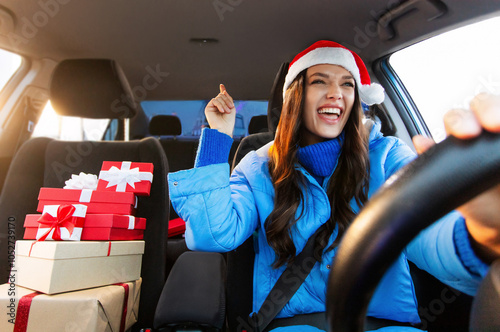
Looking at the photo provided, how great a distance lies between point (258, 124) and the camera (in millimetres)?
2301

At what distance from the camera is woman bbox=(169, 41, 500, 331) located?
3.21ft

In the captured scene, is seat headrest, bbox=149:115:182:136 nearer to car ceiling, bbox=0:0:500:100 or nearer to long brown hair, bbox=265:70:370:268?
car ceiling, bbox=0:0:500:100

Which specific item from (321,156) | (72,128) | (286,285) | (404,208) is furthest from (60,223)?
(72,128)

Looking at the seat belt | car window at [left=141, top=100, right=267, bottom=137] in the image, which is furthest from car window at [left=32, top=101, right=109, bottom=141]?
the seat belt

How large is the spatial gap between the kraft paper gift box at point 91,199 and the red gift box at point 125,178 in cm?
5

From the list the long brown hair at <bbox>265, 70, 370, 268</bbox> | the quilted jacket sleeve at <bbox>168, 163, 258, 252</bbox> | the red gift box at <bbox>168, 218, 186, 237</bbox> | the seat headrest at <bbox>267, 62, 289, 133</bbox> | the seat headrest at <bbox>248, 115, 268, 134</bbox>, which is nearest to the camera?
the quilted jacket sleeve at <bbox>168, 163, 258, 252</bbox>

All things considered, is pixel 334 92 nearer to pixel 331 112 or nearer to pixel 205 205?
pixel 331 112

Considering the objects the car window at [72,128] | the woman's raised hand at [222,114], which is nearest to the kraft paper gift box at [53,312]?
the woman's raised hand at [222,114]

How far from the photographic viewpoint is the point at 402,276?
3.32 feet

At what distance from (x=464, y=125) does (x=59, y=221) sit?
1.20 meters

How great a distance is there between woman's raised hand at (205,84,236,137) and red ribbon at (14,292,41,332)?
2.34 ft

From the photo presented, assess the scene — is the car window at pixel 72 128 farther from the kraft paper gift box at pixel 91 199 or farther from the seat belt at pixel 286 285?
the seat belt at pixel 286 285

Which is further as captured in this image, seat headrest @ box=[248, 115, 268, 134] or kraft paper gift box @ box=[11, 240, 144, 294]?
seat headrest @ box=[248, 115, 268, 134]

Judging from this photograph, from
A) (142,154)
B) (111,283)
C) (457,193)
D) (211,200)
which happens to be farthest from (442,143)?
(142,154)
